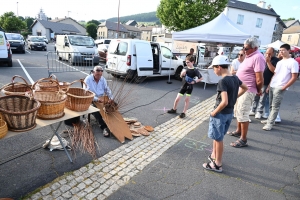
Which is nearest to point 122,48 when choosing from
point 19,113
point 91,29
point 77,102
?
point 77,102

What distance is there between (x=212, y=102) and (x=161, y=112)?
2492mm

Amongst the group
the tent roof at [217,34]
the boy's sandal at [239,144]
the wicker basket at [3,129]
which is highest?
the tent roof at [217,34]

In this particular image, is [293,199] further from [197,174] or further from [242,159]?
[197,174]

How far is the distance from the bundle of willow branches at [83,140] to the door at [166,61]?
6711mm

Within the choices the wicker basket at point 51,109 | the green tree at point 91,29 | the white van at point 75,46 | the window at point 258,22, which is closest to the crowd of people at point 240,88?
the wicker basket at point 51,109

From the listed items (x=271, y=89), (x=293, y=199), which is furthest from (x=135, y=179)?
(x=271, y=89)

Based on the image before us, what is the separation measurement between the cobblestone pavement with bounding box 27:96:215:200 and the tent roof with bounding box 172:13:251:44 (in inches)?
216

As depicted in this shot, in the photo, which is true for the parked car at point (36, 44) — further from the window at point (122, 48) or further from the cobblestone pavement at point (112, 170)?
the cobblestone pavement at point (112, 170)

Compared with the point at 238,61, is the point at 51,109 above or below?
below

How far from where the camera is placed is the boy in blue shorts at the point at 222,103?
8.87 feet

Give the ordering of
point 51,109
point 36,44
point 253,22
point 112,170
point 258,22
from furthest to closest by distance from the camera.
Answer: point 258,22
point 253,22
point 36,44
point 112,170
point 51,109

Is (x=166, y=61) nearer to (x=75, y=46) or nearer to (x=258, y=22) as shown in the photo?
(x=75, y=46)

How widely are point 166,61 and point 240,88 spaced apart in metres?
6.78

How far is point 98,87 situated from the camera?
4.35m
